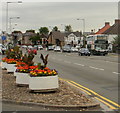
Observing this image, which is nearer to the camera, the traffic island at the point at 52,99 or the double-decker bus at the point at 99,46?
the traffic island at the point at 52,99

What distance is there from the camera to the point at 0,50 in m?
54.2

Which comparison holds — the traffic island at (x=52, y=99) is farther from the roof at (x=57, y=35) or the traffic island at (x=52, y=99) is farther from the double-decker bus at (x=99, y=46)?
the roof at (x=57, y=35)

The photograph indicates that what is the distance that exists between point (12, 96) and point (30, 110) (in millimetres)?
1920

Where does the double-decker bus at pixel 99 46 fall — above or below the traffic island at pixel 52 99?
above

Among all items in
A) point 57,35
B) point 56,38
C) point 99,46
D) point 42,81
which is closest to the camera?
point 42,81

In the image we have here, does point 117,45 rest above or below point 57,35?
below

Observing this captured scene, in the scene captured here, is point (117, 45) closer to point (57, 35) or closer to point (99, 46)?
point (99, 46)

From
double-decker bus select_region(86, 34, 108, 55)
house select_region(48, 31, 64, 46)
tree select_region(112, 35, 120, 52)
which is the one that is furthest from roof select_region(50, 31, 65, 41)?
double-decker bus select_region(86, 34, 108, 55)

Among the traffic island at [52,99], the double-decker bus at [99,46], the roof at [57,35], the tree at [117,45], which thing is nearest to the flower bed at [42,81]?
the traffic island at [52,99]

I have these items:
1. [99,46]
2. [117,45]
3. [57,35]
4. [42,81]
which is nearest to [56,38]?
[57,35]

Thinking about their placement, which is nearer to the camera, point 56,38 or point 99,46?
point 99,46

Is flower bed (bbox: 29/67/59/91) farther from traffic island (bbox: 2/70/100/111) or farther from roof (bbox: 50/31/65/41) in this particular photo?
roof (bbox: 50/31/65/41)

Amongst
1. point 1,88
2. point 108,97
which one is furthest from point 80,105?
point 1,88

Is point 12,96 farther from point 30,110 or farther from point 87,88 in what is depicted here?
point 87,88
